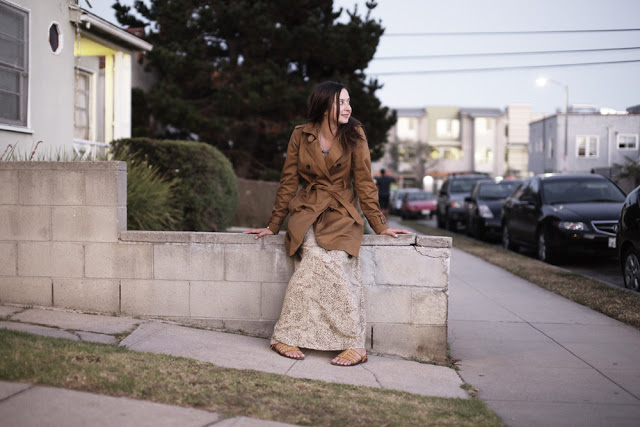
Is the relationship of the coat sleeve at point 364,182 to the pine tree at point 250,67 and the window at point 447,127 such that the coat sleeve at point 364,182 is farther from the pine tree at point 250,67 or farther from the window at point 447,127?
the window at point 447,127

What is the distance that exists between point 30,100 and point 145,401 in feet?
24.9

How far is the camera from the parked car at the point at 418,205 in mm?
31812

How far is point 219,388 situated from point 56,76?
322 inches

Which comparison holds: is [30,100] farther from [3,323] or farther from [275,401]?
[275,401]

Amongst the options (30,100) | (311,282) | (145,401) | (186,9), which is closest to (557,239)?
(311,282)

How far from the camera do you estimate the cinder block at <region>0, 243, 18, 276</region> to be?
19.0 ft

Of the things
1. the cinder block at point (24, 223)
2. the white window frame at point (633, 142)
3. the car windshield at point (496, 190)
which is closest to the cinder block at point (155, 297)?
the cinder block at point (24, 223)

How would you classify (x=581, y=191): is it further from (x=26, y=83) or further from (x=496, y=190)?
(x=26, y=83)

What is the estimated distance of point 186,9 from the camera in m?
18.4

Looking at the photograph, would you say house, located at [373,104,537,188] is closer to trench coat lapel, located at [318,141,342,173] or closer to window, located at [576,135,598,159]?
window, located at [576,135,598,159]

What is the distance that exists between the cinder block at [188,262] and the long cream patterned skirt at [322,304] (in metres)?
0.85

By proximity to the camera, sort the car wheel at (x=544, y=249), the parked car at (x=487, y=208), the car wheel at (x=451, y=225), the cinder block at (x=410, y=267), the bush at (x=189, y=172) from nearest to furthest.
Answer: the cinder block at (x=410, y=267), the bush at (x=189, y=172), the car wheel at (x=544, y=249), the parked car at (x=487, y=208), the car wheel at (x=451, y=225)

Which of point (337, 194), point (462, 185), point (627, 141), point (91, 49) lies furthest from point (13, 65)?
point (627, 141)

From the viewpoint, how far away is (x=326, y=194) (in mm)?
5059
